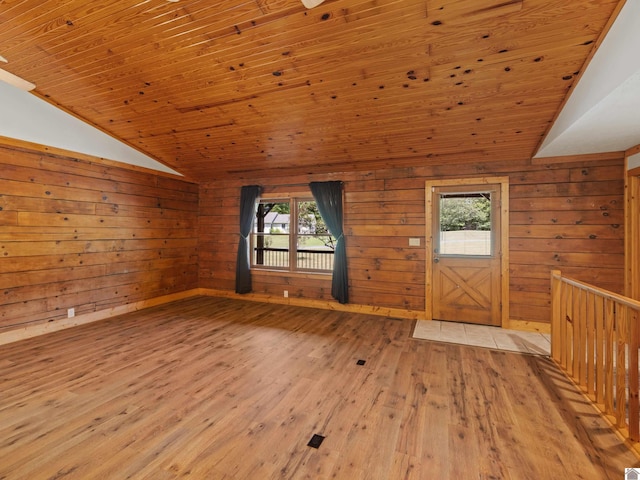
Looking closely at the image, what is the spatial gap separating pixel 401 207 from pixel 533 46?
251 cm

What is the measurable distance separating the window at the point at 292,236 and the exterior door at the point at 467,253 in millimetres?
1711

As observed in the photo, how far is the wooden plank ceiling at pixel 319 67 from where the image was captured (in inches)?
77.5

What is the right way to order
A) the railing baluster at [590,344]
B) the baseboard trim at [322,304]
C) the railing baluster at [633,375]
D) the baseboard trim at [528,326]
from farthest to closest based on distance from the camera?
the baseboard trim at [322,304]
the baseboard trim at [528,326]
the railing baluster at [590,344]
the railing baluster at [633,375]

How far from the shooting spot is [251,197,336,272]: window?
5.10 meters

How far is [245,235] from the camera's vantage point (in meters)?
5.36

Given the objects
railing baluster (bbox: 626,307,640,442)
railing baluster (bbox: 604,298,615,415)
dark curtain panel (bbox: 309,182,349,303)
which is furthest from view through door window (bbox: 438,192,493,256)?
railing baluster (bbox: 626,307,640,442)

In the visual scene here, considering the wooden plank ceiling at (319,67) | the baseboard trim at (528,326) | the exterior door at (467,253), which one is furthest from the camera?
the exterior door at (467,253)

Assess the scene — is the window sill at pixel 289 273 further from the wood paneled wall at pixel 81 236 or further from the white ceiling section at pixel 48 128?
the white ceiling section at pixel 48 128

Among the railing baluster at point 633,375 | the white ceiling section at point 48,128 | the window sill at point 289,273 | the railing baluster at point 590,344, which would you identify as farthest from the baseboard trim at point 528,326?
the white ceiling section at point 48,128

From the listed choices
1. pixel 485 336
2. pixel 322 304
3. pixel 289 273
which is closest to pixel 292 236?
pixel 289 273

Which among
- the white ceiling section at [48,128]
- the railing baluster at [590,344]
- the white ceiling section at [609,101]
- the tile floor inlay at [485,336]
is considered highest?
the white ceiling section at [48,128]

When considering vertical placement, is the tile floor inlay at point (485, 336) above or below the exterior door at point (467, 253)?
below

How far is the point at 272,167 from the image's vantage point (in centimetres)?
478

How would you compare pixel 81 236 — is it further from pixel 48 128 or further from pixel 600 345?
pixel 600 345
